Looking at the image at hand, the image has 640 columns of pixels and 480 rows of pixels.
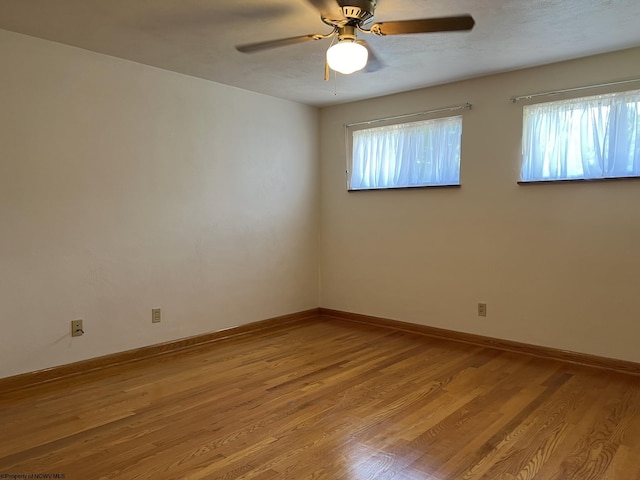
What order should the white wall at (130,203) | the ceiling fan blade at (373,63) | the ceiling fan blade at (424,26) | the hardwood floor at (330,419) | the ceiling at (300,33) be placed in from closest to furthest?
the hardwood floor at (330,419) < the ceiling fan blade at (424,26) < the ceiling at (300,33) < the white wall at (130,203) < the ceiling fan blade at (373,63)

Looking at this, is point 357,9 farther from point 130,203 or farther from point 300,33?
point 130,203

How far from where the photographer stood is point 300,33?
296cm

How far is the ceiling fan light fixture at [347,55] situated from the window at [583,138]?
2.04 meters

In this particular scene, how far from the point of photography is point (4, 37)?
2910 mm

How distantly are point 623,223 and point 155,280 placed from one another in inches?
143

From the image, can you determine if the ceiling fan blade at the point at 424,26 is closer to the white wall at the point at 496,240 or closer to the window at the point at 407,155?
the white wall at the point at 496,240

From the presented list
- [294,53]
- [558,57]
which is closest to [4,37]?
[294,53]

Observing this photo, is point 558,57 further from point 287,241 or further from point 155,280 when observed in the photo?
point 155,280

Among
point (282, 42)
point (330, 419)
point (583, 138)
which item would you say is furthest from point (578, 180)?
point (330, 419)

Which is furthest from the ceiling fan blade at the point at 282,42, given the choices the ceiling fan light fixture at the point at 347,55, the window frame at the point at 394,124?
the window frame at the point at 394,124

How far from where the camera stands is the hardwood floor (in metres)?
2.07

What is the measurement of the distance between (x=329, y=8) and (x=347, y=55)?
0.43 m

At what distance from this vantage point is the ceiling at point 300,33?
2.56m

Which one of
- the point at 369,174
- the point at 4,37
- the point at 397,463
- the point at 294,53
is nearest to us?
the point at 397,463
